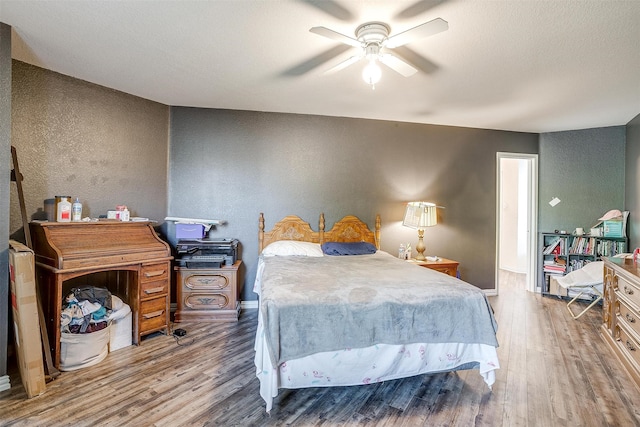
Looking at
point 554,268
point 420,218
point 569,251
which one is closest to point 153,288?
point 420,218

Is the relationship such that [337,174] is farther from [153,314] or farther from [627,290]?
[627,290]

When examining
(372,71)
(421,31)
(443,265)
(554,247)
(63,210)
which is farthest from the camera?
(554,247)

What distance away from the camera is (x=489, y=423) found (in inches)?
72.4

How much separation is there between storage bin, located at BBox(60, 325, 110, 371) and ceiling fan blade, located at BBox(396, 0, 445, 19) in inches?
123

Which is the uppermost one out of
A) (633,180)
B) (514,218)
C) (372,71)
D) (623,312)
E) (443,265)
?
(372,71)

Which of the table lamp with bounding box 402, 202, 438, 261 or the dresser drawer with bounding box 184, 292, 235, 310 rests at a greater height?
the table lamp with bounding box 402, 202, 438, 261

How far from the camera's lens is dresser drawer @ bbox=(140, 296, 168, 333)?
2836mm

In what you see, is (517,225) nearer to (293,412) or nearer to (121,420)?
(293,412)

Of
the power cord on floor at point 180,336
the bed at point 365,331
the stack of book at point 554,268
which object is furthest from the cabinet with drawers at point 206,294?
the stack of book at point 554,268

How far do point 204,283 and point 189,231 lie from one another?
23.7 inches

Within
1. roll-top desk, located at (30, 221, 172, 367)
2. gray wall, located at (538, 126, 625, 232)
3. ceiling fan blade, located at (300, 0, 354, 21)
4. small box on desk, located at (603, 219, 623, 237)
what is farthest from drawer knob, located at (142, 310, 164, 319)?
small box on desk, located at (603, 219, 623, 237)

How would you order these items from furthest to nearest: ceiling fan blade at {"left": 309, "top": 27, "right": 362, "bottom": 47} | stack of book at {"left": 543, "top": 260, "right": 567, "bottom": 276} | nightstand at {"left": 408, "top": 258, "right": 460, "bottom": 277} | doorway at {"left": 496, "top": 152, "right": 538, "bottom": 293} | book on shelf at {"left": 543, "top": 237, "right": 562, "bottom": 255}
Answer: doorway at {"left": 496, "top": 152, "right": 538, "bottom": 293}
book on shelf at {"left": 543, "top": 237, "right": 562, "bottom": 255}
stack of book at {"left": 543, "top": 260, "right": 567, "bottom": 276}
nightstand at {"left": 408, "top": 258, "right": 460, "bottom": 277}
ceiling fan blade at {"left": 309, "top": 27, "right": 362, "bottom": 47}

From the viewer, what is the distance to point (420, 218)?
3975 millimetres

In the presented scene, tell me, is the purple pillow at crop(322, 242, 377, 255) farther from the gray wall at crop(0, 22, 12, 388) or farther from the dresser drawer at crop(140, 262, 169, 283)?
the gray wall at crop(0, 22, 12, 388)
